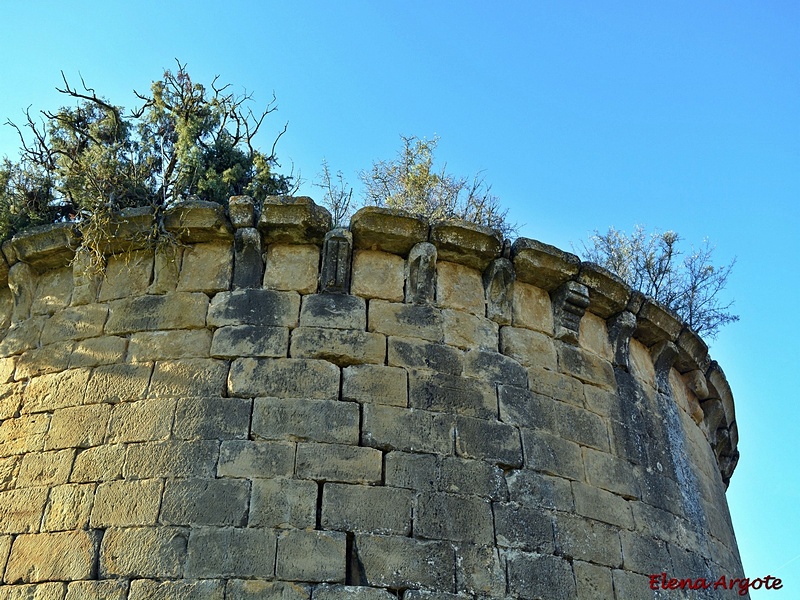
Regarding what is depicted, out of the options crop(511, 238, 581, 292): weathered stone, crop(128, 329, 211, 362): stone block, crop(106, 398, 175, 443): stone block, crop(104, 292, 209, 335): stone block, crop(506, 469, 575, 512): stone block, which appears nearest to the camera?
crop(106, 398, 175, 443): stone block

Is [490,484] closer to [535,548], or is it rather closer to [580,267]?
[535,548]

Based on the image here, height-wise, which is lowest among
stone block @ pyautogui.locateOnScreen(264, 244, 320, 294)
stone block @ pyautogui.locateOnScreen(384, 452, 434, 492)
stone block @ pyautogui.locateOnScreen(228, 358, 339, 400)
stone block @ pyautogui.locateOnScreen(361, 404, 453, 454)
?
stone block @ pyautogui.locateOnScreen(384, 452, 434, 492)

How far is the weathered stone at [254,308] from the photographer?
517 cm

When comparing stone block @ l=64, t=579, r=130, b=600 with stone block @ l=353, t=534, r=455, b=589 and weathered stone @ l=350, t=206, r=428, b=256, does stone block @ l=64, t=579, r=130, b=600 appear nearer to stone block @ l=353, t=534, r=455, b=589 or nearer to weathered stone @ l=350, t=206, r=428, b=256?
stone block @ l=353, t=534, r=455, b=589

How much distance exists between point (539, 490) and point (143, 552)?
2.32 m

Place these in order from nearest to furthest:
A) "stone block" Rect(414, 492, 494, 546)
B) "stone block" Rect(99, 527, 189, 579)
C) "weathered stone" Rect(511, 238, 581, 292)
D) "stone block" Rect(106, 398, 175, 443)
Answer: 1. "stone block" Rect(99, 527, 189, 579)
2. "stone block" Rect(414, 492, 494, 546)
3. "stone block" Rect(106, 398, 175, 443)
4. "weathered stone" Rect(511, 238, 581, 292)

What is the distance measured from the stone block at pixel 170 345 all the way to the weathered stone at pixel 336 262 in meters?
0.83

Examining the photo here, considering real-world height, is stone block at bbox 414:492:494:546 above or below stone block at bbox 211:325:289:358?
below

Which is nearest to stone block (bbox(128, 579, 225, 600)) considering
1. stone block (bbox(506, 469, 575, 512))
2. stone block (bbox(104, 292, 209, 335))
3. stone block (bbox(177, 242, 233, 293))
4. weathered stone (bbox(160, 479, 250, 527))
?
weathered stone (bbox(160, 479, 250, 527))

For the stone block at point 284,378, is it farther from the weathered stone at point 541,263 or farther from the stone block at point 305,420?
the weathered stone at point 541,263

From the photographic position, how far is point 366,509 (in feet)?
14.8

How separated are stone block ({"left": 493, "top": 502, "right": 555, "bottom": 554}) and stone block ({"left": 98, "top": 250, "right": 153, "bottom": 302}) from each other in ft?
9.10

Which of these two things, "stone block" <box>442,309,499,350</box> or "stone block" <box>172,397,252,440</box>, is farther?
"stone block" <box>442,309,499,350</box>

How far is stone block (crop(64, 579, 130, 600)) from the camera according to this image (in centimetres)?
425
